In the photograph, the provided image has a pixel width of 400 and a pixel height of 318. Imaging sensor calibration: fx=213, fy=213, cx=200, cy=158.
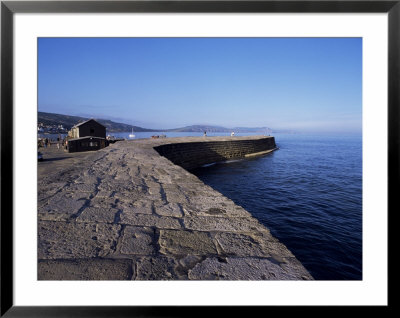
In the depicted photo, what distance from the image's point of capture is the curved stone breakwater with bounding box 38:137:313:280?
4.64 feet

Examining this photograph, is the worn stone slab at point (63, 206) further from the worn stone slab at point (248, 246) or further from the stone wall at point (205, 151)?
the stone wall at point (205, 151)

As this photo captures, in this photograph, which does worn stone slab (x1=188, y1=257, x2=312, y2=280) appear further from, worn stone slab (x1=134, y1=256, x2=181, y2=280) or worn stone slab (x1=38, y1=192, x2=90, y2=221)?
worn stone slab (x1=38, y1=192, x2=90, y2=221)

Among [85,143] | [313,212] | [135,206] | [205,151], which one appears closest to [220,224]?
[135,206]

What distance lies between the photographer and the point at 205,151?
20953 mm

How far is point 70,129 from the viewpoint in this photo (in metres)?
23.0

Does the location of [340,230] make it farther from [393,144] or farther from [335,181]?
[335,181]

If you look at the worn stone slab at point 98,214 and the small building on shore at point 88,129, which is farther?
the small building on shore at point 88,129

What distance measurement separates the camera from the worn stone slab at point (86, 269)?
137cm

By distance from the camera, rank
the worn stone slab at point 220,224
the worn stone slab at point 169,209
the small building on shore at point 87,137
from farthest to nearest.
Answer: the small building on shore at point 87,137 < the worn stone slab at point 169,209 < the worn stone slab at point 220,224

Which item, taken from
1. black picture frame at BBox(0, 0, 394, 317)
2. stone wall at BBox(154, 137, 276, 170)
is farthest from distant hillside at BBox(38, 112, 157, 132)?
stone wall at BBox(154, 137, 276, 170)

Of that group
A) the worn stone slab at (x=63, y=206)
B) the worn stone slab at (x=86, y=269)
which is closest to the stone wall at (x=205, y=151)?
the worn stone slab at (x=63, y=206)

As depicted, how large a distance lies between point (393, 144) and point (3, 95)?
276 centimetres

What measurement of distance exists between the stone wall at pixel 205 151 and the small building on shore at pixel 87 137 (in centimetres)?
656

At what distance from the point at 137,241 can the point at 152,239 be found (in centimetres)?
13
